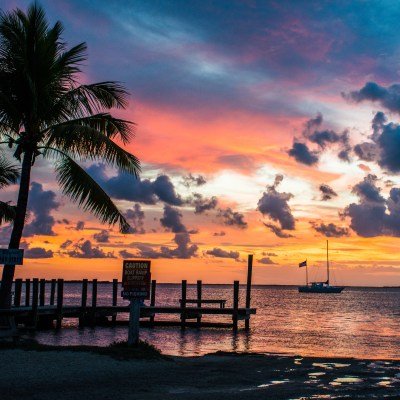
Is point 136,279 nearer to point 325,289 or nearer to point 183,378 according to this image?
point 183,378

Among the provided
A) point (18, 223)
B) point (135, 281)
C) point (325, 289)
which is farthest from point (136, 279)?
point (325, 289)

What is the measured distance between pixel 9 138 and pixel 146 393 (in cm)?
1188

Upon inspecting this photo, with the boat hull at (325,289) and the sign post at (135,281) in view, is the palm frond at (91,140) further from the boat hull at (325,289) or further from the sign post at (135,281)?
the boat hull at (325,289)

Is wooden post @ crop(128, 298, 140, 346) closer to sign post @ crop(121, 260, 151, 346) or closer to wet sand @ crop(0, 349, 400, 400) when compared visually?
sign post @ crop(121, 260, 151, 346)

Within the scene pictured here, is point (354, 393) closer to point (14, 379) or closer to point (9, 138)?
Result: point (14, 379)

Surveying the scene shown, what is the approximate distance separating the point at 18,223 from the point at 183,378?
29.9ft

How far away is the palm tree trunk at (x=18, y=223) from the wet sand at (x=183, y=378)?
159 inches

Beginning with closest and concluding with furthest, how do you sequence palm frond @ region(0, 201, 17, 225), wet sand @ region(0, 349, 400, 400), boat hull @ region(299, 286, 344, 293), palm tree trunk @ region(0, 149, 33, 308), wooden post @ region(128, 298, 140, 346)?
wet sand @ region(0, 349, 400, 400) → wooden post @ region(128, 298, 140, 346) → palm tree trunk @ region(0, 149, 33, 308) → palm frond @ region(0, 201, 17, 225) → boat hull @ region(299, 286, 344, 293)

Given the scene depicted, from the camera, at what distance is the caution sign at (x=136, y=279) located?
18594mm

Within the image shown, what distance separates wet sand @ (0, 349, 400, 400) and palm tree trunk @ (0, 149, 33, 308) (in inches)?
159

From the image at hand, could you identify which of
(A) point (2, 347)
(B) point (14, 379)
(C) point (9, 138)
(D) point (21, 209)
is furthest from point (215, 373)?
(C) point (9, 138)

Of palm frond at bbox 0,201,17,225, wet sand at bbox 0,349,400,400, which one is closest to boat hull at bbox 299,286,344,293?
palm frond at bbox 0,201,17,225

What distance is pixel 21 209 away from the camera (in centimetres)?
2086

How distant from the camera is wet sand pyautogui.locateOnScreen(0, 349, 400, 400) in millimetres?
12609
